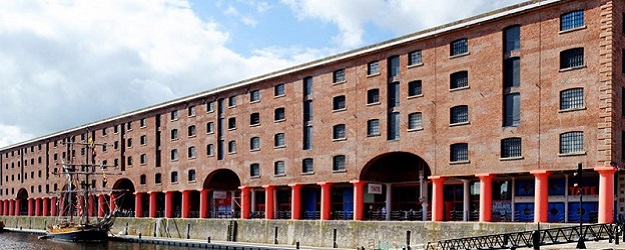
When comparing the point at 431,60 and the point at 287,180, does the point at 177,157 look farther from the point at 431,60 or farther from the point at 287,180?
the point at 431,60

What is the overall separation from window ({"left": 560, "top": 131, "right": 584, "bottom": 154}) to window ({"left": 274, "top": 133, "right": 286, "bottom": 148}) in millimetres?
23764

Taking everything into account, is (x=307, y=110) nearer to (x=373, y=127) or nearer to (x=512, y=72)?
(x=373, y=127)

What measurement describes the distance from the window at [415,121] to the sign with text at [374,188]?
6089 millimetres

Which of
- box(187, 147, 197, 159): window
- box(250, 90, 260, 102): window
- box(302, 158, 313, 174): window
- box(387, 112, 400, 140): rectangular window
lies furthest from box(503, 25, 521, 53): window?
box(187, 147, 197, 159): window

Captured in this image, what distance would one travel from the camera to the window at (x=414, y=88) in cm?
4600

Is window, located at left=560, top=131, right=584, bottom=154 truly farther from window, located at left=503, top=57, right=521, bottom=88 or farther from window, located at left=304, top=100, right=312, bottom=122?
window, located at left=304, top=100, right=312, bottom=122

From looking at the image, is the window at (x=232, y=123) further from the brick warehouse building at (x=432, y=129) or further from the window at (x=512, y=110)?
the window at (x=512, y=110)

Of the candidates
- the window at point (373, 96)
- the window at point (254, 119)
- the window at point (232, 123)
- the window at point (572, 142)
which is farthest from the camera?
the window at point (232, 123)

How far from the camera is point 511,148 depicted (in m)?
40.8

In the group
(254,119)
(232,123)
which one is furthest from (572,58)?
(232,123)

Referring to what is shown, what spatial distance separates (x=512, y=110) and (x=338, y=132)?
565 inches

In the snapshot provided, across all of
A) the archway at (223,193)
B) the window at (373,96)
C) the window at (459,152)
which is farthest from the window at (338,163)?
the archway at (223,193)

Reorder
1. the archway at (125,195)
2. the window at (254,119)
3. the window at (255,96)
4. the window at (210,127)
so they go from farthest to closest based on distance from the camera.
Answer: the archway at (125,195), the window at (210,127), the window at (255,96), the window at (254,119)

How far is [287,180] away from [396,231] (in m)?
13.5
